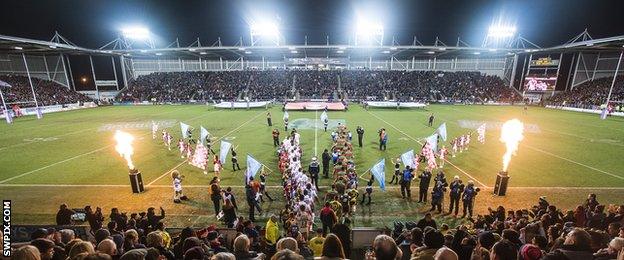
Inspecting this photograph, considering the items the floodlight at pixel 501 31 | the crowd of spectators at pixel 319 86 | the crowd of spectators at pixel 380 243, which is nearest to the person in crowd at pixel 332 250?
the crowd of spectators at pixel 380 243

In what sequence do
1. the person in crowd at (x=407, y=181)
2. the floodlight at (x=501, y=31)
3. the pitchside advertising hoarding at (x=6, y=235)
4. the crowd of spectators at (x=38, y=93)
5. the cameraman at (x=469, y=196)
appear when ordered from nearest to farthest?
the pitchside advertising hoarding at (x=6, y=235), the cameraman at (x=469, y=196), the person in crowd at (x=407, y=181), the crowd of spectators at (x=38, y=93), the floodlight at (x=501, y=31)

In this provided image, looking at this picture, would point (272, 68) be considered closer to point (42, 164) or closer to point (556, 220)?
point (42, 164)

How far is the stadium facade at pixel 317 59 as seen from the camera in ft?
184

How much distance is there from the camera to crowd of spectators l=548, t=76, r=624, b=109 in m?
48.7

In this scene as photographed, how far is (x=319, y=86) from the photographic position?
226 feet

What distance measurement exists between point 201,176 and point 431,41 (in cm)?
5758

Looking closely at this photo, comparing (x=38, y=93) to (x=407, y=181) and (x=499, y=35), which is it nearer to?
(x=407, y=181)

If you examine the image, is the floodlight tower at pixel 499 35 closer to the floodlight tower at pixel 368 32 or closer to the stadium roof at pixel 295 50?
the stadium roof at pixel 295 50

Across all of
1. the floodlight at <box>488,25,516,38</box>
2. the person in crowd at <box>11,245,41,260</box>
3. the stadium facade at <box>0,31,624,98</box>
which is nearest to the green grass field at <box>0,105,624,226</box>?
the person in crowd at <box>11,245,41,260</box>

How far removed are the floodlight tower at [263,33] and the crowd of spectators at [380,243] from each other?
5220cm

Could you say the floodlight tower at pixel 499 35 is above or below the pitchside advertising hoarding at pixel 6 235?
above

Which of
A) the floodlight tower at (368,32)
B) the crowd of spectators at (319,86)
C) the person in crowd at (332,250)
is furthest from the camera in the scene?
the crowd of spectators at (319,86)

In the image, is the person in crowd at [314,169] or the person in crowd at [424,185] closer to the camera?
the person in crowd at [424,185]

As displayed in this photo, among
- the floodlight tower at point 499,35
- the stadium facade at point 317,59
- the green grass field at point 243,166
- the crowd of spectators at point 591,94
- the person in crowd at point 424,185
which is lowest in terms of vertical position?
the green grass field at point 243,166
